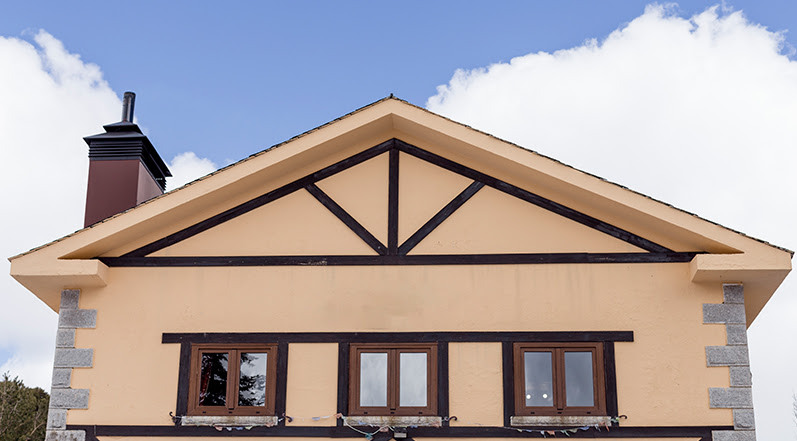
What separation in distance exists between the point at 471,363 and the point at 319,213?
9.36ft

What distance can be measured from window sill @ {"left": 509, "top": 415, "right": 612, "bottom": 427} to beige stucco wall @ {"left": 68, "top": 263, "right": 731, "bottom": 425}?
27 cm

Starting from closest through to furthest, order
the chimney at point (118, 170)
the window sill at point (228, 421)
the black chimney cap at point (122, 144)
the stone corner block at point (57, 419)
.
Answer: the window sill at point (228, 421)
the stone corner block at point (57, 419)
the chimney at point (118, 170)
the black chimney cap at point (122, 144)

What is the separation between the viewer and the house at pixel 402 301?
11906 millimetres

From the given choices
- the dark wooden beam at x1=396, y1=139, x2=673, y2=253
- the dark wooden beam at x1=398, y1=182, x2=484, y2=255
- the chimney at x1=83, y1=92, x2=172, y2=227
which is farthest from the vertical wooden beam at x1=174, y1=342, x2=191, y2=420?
the dark wooden beam at x1=396, y1=139, x2=673, y2=253

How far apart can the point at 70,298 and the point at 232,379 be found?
245 cm

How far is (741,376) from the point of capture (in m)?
11.8

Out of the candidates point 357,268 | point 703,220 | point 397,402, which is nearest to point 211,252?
point 357,268

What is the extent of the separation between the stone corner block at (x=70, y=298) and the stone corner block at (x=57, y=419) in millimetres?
1351

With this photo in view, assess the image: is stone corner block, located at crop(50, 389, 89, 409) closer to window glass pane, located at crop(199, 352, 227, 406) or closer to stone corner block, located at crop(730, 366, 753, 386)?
window glass pane, located at crop(199, 352, 227, 406)

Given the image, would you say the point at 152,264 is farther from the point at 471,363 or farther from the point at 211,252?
the point at 471,363

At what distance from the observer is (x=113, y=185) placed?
15.4 metres

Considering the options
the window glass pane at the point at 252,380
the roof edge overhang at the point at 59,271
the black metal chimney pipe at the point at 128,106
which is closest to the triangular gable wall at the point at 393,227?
the roof edge overhang at the point at 59,271

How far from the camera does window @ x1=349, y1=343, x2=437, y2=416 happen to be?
12.0 meters

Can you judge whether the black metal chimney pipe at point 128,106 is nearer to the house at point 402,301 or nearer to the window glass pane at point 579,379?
the house at point 402,301
